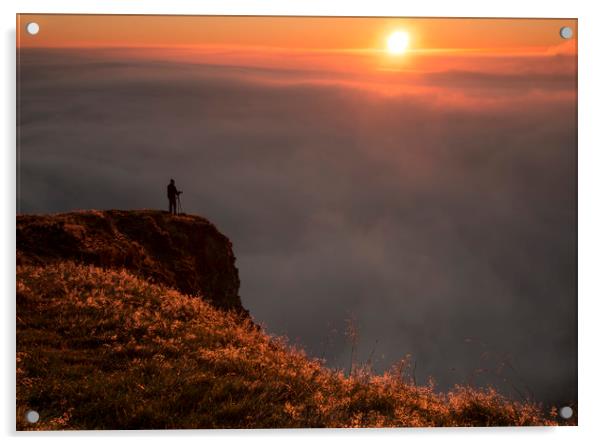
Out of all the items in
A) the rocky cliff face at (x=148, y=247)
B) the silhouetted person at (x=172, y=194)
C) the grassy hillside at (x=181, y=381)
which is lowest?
the grassy hillside at (x=181, y=381)

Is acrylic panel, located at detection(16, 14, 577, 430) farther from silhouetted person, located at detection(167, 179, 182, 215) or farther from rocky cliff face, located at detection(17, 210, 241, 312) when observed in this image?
rocky cliff face, located at detection(17, 210, 241, 312)

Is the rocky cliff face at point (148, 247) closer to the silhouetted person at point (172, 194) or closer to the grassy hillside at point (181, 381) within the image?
the silhouetted person at point (172, 194)

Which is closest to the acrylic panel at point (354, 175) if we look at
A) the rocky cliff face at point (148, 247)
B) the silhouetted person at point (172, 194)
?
the silhouetted person at point (172, 194)

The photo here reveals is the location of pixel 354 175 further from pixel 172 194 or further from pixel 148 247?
pixel 148 247

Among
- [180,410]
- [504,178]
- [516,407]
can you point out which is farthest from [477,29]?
[180,410]

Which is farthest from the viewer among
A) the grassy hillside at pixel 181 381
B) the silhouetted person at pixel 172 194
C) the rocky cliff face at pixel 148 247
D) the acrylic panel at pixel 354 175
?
the rocky cliff face at pixel 148 247

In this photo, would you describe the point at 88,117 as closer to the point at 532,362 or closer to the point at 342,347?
the point at 342,347
